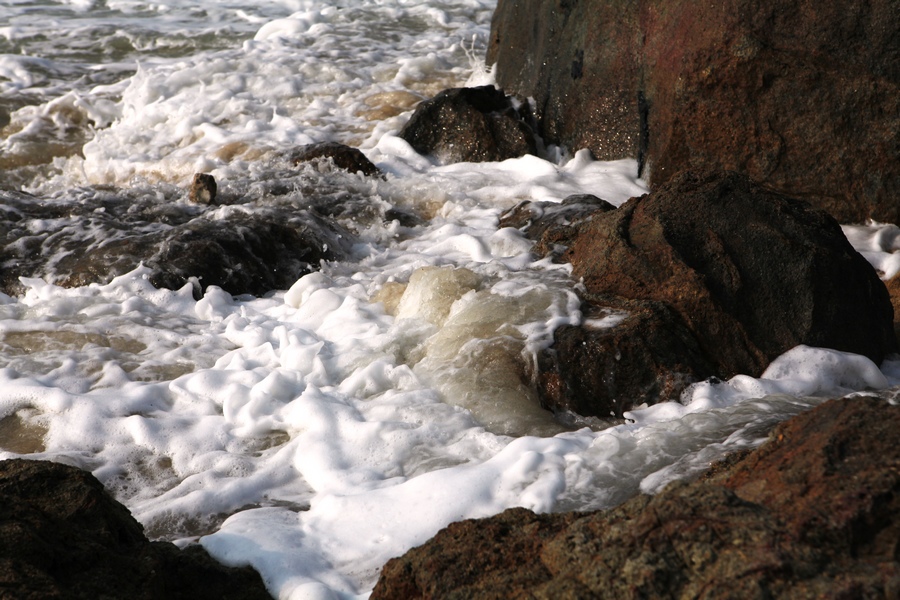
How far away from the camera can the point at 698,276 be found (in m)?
3.68

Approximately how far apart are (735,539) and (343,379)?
2.47 meters

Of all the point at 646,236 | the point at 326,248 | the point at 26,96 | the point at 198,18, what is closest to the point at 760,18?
the point at 646,236

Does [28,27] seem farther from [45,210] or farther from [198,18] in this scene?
[45,210]

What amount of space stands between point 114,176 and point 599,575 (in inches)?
241

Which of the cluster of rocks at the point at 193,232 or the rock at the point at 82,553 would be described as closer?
the rock at the point at 82,553

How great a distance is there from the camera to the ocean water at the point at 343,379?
2.84 meters

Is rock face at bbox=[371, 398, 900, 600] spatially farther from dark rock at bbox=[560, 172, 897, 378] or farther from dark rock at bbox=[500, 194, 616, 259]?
dark rock at bbox=[500, 194, 616, 259]

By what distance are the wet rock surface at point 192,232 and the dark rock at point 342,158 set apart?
213mm

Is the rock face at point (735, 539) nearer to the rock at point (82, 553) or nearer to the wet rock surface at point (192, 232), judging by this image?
the rock at point (82, 553)

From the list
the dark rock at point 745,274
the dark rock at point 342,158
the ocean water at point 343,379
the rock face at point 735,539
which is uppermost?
the rock face at point 735,539

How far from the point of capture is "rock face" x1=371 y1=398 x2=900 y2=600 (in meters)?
1.60

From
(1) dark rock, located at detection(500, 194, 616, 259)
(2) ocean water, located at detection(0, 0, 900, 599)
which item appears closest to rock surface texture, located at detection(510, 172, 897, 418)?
(2) ocean water, located at detection(0, 0, 900, 599)

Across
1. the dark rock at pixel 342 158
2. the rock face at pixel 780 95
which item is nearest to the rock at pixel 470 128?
the dark rock at pixel 342 158

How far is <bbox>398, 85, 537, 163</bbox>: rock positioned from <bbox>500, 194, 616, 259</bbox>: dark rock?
1.31 meters
